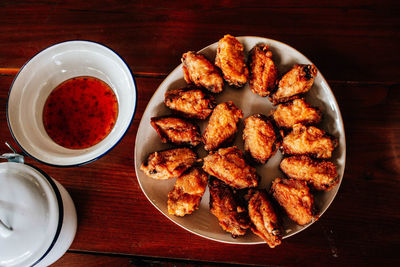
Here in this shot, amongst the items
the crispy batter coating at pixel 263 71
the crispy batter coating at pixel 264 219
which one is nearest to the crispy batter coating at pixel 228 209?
the crispy batter coating at pixel 264 219

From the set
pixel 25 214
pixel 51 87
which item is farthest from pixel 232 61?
pixel 25 214

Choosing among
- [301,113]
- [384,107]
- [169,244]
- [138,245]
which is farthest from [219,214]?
[384,107]

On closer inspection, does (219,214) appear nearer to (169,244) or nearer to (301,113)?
(169,244)

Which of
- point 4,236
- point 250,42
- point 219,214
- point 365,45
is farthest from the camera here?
point 365,45

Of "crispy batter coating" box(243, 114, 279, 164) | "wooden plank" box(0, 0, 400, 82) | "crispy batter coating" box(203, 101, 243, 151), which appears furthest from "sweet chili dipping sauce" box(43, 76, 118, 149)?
"crispy batter coating" box(243, 114, 279, 164)

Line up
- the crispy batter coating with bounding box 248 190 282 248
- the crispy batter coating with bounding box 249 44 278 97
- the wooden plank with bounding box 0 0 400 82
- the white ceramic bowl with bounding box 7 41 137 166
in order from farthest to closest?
the wooden plank with bounding box 0 0 400 82, the crispy batter coating with bounding box 249 44 278 97, the crispy batter coating with bounding box 248 190 282 248, the white ceramic bowl with bounding box 7 41 137 166

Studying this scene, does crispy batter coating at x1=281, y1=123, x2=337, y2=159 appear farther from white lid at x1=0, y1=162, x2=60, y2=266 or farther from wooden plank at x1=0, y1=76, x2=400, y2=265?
white lid at x1=0, y1=162, x2=60, y2=266

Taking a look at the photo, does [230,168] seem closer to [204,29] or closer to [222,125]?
[222,125]
